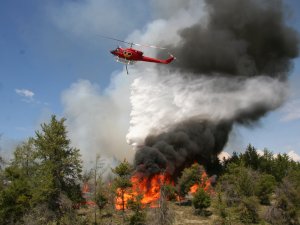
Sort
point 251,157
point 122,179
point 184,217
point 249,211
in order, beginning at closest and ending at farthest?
1. point 122,179
2. point 249,211
3. point 184,217
4. point 251,157

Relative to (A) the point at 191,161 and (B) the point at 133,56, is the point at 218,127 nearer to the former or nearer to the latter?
(A) the point at 191,161

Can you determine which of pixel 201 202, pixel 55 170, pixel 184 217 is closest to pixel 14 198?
pixel 55 170

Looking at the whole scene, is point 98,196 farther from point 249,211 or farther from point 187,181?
point 249,211

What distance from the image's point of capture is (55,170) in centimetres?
4353

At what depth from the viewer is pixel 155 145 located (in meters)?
84.9

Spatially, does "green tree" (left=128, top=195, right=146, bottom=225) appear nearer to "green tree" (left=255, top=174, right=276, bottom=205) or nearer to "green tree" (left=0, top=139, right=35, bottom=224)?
"green tree" (left=0, top=139, right=35, bottom=224)

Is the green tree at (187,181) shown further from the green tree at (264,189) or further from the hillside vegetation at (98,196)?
the green tree at (264,189)

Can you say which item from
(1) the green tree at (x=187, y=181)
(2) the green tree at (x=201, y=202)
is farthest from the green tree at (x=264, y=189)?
(2) the green tree at (x=201, y=202)

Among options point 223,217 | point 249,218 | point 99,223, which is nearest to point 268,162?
point 249,218

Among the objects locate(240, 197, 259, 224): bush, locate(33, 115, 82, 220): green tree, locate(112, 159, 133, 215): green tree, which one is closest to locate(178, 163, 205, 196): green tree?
locate(240, 197, 259, 224): bush

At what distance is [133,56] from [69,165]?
16284mm

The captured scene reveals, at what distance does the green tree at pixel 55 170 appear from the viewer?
42.5 meters

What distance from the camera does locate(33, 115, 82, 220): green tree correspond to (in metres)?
42.5

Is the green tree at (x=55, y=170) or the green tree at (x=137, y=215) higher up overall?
the green tree at (x=55, y=170)
